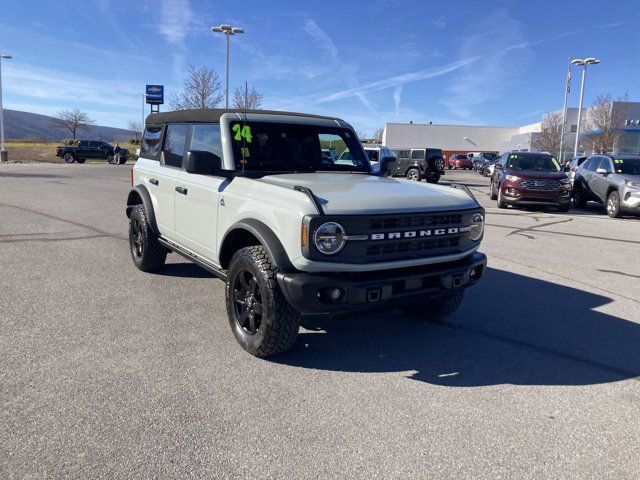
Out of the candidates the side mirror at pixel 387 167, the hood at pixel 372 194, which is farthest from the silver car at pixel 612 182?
the hood at pixel 372 194

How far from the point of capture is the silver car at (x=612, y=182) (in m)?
12.7

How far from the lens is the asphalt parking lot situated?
264cm

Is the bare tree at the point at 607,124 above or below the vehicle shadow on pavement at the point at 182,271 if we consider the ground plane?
above

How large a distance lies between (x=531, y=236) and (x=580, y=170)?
7382mm

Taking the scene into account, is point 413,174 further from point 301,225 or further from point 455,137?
point 455,137

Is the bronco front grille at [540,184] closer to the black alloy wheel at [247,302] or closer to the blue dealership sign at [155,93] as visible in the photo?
the black alloy wheel at [247,302]

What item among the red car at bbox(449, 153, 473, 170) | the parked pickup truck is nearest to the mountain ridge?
the parked pickup truck

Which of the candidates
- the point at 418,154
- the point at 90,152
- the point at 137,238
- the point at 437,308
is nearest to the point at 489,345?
the point at 437,308

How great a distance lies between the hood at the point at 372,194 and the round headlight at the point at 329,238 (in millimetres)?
95

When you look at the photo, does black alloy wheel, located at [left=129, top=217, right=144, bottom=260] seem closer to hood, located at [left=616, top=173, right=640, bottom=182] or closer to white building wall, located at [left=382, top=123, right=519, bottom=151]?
hood, located at [left=616, top=173, right=640, bottom=182]

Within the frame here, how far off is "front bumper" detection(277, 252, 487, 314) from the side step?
3.55 feet

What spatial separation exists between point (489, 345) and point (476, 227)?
1.00 m

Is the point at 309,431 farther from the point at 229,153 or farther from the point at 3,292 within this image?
the point at 3,292

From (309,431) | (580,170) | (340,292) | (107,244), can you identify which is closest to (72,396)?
(309,431)
